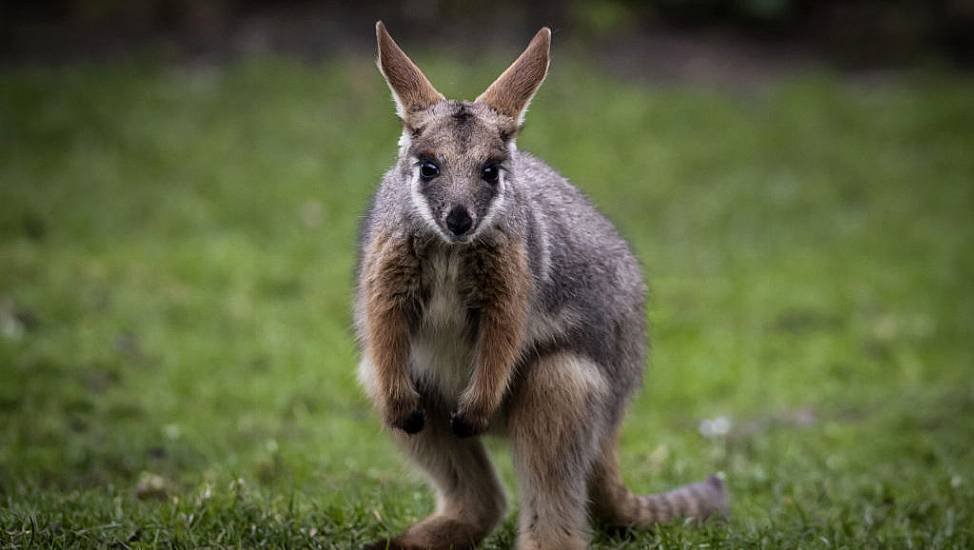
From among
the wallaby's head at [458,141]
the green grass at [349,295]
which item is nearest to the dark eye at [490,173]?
the wallaby's head at [458,141]

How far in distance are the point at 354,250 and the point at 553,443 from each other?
2.85 metres

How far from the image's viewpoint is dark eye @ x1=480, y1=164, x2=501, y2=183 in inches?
184

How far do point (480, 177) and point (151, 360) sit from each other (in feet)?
18.3

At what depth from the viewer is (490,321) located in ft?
15.7

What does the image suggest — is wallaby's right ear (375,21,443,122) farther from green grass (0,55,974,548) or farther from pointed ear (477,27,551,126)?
green grass (0,55,974,548)

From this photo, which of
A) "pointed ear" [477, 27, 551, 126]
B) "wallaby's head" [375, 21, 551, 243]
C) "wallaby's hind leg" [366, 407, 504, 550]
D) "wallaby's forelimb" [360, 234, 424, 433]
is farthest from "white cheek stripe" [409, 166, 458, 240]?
"wallaby's hind leg" [366, 407, 504, 550]

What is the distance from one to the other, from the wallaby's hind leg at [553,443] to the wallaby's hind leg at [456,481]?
0.32 m

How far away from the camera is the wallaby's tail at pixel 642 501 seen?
5422 mm

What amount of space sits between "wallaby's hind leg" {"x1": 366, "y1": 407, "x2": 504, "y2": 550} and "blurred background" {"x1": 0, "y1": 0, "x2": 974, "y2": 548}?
0.60 feet

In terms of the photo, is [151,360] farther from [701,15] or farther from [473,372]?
[701,15]

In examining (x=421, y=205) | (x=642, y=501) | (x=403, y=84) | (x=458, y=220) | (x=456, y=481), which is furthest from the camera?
(x=642, y=501)

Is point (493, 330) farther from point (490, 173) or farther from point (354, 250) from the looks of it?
point (354, 250)

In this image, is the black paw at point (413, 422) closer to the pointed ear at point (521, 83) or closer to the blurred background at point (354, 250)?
the blurred background at point (354, 250)

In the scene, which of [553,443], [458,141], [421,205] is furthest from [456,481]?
[458,141]
